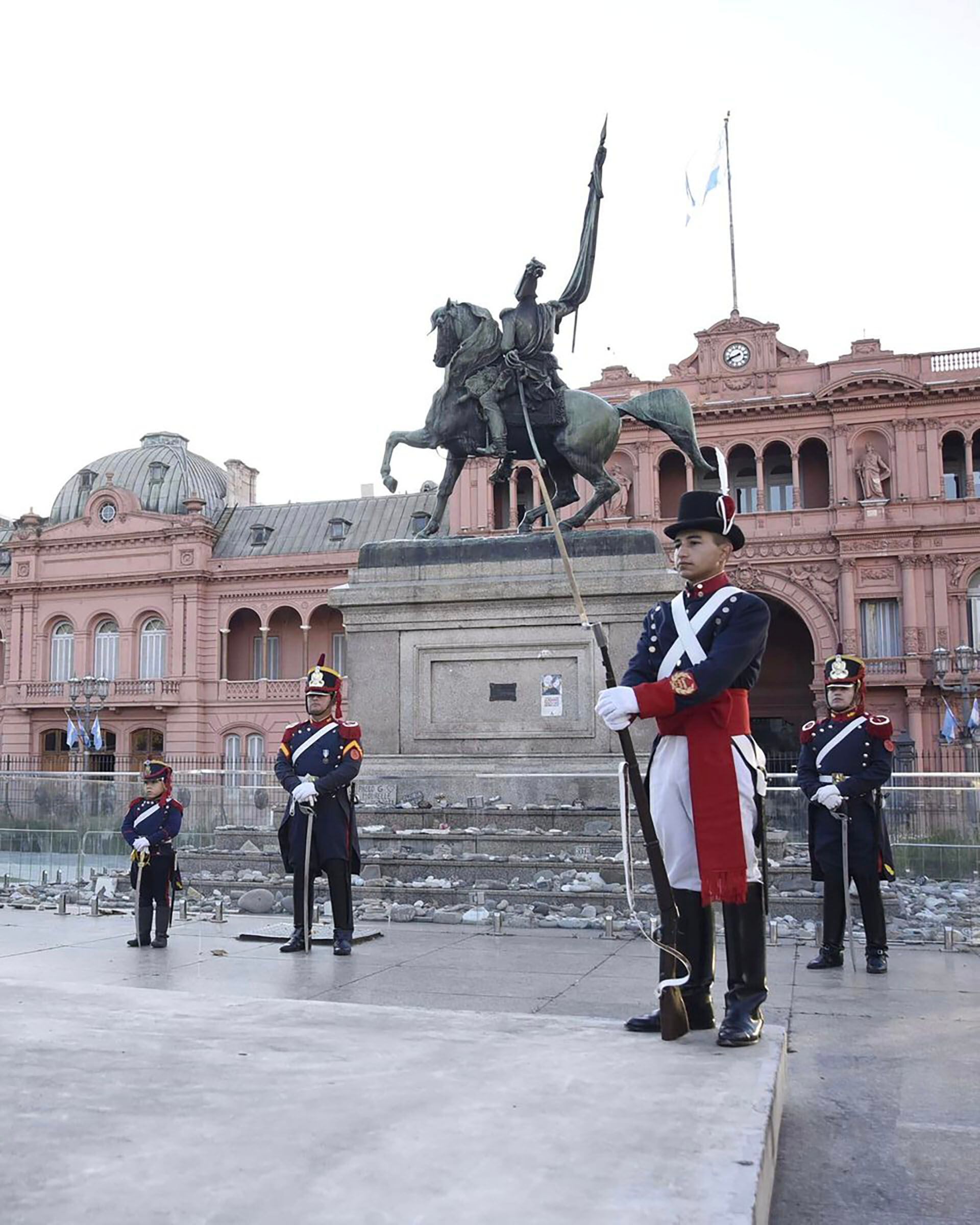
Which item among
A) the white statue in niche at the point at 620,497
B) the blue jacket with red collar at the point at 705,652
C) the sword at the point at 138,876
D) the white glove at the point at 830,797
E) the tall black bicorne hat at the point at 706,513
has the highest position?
the white statue in niche at the point at 620,497

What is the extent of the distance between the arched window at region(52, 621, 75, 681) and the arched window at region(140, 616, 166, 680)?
3.16 metres

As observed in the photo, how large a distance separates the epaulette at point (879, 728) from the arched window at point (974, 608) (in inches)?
1286

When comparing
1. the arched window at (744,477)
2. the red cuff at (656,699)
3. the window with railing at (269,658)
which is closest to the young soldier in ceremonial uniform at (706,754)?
the red cuff at (656,699)

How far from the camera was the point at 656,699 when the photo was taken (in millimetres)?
4090

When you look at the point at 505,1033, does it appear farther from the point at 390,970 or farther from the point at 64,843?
the point at 64,843

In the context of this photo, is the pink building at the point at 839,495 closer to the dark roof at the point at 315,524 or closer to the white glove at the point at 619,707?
the dark roof at the point at 315,524

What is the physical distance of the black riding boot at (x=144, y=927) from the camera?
7.13 meters

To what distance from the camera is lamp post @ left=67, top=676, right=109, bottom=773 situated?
43344 millimetres

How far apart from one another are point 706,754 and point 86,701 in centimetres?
4210

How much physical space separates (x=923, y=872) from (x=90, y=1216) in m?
10.0

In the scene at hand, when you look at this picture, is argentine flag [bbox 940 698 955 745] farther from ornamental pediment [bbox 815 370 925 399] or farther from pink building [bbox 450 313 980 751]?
ornamental pediment [bbox 815 370 925 399]

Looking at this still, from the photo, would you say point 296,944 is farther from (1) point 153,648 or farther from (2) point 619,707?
(1) point 153,648

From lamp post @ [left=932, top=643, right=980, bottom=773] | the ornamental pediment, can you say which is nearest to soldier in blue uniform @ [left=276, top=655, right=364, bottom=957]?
lamp post @ [left=932, top=643, right=980, bottom=773]

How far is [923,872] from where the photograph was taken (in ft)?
35.2
